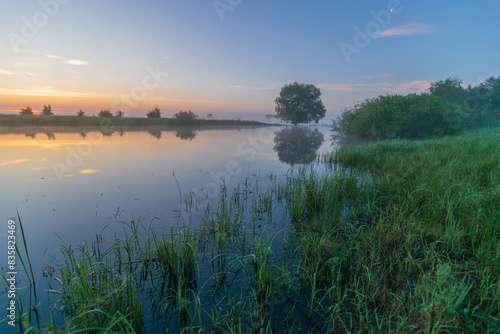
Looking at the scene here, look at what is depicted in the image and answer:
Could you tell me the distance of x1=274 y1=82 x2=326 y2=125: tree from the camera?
1848 inches

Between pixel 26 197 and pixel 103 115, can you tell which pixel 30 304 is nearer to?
pixel 26 197

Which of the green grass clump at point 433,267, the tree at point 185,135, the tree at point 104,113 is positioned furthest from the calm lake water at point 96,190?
the tree at point 104,113

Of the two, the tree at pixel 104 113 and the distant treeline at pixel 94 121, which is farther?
the tree at pixel 104 113

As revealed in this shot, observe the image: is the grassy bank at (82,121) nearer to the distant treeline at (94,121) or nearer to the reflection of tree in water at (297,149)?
the distant treeline at (94,121)

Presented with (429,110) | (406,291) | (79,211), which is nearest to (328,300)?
(406,291)

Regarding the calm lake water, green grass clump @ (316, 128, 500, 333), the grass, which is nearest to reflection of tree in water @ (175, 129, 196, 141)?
the calm lake water

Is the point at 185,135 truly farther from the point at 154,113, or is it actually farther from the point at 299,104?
the point at 299,104

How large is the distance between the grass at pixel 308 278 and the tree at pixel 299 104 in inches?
1782

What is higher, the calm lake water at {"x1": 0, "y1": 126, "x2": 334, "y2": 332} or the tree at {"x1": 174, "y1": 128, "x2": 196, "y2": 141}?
the tree at {"x1": 174, "y1": 128, "x2": 196, "y2": 141}

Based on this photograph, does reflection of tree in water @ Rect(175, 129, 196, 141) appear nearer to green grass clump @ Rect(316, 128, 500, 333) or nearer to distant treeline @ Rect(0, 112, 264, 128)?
distant treeline @ Rect(0, 112, 264, 128)

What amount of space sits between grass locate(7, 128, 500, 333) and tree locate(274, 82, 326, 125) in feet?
148

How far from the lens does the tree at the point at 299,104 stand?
4694 cm

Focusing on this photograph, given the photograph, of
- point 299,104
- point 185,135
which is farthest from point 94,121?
point 299,104

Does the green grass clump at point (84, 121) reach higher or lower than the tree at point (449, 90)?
lower
